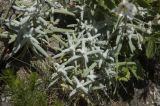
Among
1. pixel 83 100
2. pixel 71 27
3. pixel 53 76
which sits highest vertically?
pixel 71 27

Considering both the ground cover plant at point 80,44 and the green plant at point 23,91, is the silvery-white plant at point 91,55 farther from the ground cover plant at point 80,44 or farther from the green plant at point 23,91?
the green plant at point 23,91

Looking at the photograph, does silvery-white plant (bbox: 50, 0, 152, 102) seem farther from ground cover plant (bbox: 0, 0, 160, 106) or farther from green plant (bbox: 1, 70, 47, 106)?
green plant (bbox: 1, 70, 47, 106)

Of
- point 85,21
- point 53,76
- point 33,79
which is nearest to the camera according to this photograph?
point 33,79

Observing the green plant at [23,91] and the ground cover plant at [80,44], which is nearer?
the green plant at [23,91]

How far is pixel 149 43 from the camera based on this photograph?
333 centimetres

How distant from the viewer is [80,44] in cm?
338

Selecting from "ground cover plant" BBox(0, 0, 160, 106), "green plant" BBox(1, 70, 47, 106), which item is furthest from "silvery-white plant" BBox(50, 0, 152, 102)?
"green plant" BBox(1, 70, 47, 106)

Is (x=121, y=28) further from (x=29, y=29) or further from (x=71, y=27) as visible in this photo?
(x=29, y=29)

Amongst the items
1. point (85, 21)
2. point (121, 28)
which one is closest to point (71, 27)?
point (85, 21)

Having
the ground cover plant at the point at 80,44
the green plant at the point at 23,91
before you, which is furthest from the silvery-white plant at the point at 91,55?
the green plant at the point at 23,91

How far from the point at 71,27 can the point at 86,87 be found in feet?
1.86

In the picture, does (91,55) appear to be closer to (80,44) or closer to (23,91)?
(80,44)

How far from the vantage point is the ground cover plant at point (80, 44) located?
3236mm

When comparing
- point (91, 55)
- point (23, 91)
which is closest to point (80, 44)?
point (91, 55)
